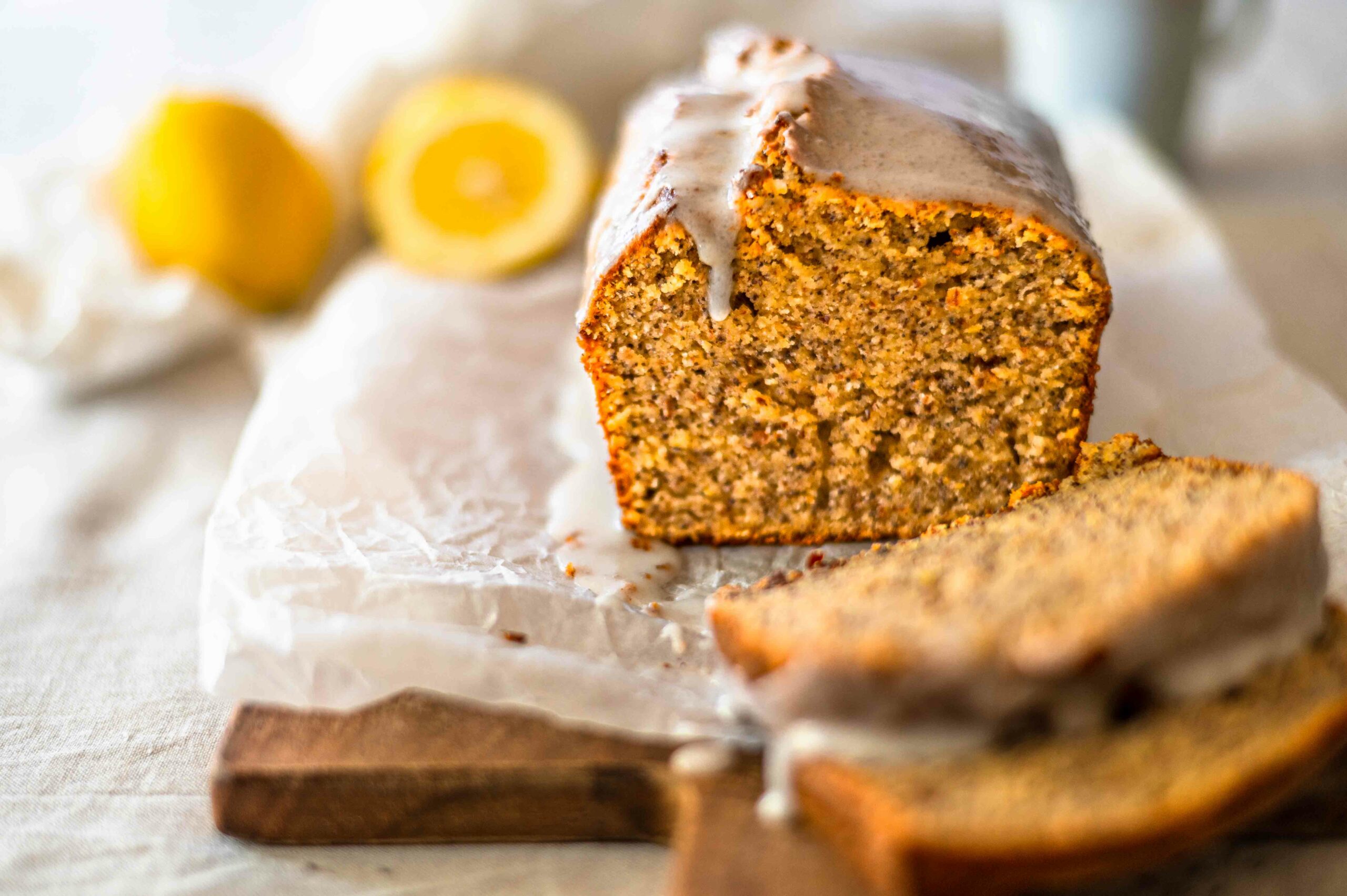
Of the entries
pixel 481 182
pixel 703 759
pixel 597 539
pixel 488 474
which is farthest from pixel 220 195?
pixel 703 759

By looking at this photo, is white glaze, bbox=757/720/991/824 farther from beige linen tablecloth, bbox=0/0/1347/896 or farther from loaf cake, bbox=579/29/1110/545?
loaf cake, bbox=579/29/1110/545

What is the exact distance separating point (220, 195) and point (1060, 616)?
299cm

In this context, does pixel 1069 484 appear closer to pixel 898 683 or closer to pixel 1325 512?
pixel 1325 512

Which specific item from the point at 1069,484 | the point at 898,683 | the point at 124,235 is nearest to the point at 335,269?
the point at 124,235

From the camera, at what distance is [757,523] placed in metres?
2.73

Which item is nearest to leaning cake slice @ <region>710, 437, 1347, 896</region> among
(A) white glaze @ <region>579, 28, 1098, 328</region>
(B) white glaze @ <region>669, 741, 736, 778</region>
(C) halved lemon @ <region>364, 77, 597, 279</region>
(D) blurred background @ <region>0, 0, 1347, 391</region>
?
(B) white glaze @ <region>669, 741, 736, 778</region>

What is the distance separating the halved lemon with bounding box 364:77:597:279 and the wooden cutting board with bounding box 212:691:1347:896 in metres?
2.04

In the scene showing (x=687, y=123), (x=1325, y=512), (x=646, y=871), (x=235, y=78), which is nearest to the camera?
(x=646, y=871)

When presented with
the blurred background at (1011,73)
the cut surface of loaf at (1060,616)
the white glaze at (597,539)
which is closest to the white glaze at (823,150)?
the white glaze at (597,539)

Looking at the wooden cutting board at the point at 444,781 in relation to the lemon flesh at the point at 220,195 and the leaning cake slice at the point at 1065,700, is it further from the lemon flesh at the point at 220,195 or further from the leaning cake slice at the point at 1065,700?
the lemon flesh at the point at 220,195

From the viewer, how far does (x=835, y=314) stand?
2.46 metres

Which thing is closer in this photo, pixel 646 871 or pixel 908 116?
pixel 646 871

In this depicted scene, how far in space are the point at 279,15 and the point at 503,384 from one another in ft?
11.6

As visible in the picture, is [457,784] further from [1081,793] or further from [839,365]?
[839,365]
